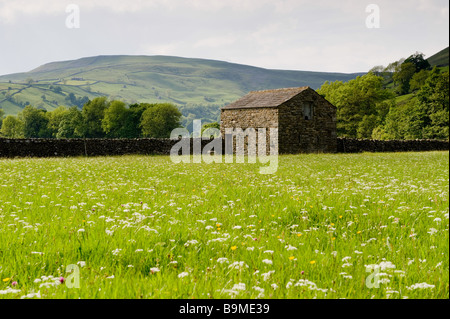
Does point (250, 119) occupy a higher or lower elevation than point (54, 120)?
lower

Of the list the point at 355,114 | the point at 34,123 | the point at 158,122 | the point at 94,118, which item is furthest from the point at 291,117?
the point at 34,123

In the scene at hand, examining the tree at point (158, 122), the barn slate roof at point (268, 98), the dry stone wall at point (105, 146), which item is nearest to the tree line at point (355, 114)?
the tree at point (158, 122)

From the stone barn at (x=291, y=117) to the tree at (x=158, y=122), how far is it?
5615 centimetres

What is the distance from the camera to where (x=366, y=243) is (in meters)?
5.08

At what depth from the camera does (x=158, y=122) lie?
332 ft

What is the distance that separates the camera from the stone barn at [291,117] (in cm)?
4306

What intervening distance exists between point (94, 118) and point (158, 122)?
1027 inches

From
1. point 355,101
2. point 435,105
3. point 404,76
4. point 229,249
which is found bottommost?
point 229,249

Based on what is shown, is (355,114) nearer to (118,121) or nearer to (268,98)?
(268,98)

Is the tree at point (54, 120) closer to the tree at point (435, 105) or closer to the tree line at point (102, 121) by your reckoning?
the tree line at point (102, 121)

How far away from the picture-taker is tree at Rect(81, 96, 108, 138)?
370ft
